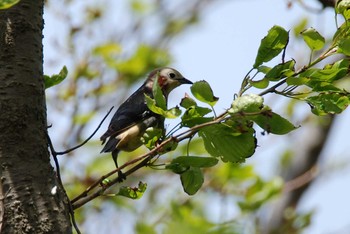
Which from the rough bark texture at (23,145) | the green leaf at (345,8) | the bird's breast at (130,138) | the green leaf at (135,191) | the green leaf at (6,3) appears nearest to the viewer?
the green leaf at (6,3)

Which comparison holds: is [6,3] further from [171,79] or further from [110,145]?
[171,79]

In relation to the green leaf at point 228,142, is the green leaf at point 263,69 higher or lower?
higher

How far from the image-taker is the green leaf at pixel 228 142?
78.2 inches

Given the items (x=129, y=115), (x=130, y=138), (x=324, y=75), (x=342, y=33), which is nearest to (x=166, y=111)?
(x=324, y=75)

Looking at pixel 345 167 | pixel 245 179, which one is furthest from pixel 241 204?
pixel 345 167

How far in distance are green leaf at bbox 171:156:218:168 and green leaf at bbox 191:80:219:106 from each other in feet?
0.57

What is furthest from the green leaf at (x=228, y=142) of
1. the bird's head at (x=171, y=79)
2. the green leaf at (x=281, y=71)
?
the bird's head at (x=171, y=79)

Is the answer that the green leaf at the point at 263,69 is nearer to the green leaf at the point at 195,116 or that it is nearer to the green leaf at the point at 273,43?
the green leaf at the point at 273,43

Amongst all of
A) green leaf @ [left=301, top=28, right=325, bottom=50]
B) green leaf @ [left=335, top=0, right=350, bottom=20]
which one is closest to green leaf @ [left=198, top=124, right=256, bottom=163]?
green leaf @ [left=301, top=28, right=325, bottom=50]

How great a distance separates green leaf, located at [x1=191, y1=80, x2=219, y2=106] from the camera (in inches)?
77.7

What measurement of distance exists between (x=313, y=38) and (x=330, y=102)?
199 mm

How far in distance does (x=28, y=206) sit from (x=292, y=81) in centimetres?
75

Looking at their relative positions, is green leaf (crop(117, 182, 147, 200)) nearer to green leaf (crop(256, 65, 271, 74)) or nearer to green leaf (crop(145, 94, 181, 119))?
green leaf (crop(145, 94, 181, 119))

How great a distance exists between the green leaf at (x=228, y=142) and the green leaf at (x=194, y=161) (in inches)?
1.2
